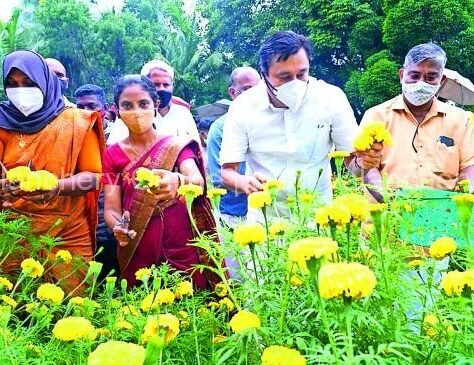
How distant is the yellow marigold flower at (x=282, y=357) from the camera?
72 cm

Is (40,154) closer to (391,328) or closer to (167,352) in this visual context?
(167,352)

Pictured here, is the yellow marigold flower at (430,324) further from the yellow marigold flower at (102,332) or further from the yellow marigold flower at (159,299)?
the yellow marigold flower at (102,332)

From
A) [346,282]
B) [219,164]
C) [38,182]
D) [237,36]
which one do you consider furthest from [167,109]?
[237,36]

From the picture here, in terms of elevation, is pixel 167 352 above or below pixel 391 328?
below

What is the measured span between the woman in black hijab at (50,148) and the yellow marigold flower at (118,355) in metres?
1.29

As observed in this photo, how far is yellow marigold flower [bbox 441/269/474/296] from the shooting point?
77cm

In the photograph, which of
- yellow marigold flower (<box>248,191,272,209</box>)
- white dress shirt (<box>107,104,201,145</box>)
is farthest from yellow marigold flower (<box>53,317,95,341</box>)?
white dress shirt (<box>107,104,201,145</box>)

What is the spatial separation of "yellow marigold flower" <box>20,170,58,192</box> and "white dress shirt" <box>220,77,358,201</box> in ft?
2.25

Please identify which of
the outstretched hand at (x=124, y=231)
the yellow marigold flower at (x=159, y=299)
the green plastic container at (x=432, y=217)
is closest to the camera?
the yellow marigold flower at (x=159, y=299)

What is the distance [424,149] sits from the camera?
80.7 inches

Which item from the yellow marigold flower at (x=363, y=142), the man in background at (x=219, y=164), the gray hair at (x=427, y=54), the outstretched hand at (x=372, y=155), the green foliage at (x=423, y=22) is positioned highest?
the green foliage at (x=423, y=22)

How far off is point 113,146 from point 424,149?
1111mm

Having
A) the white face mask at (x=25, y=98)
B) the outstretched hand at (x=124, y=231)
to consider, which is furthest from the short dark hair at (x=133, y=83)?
the outstretched hand at (x=124, y=231)

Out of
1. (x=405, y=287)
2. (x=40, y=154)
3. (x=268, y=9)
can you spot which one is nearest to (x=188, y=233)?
(x=40, y=154)
